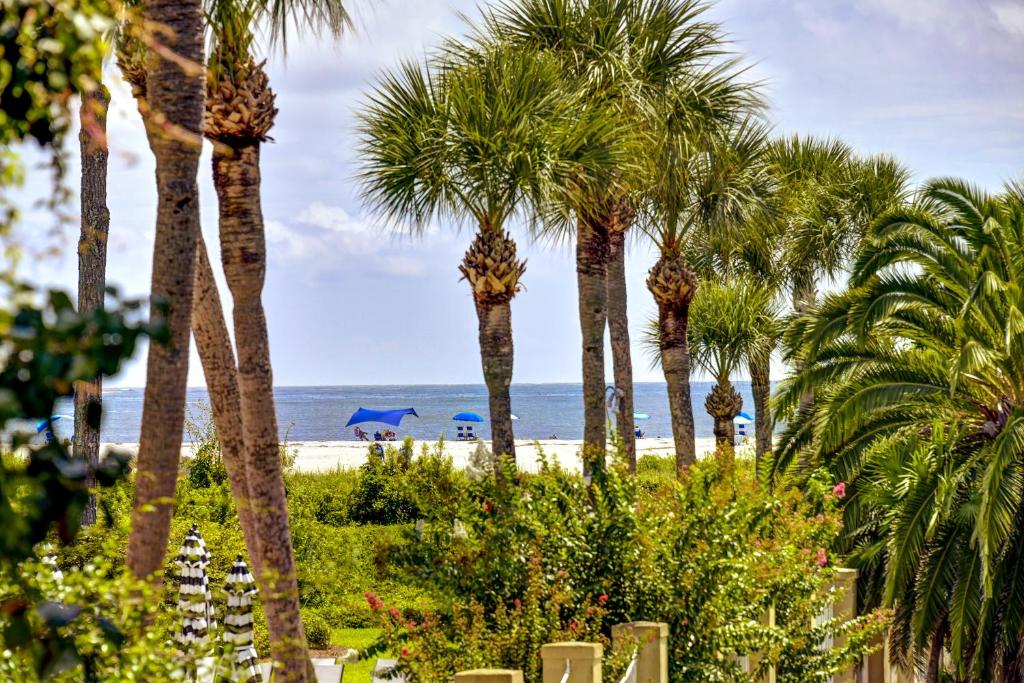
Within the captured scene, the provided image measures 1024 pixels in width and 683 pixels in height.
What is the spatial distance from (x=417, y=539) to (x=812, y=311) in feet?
34.4

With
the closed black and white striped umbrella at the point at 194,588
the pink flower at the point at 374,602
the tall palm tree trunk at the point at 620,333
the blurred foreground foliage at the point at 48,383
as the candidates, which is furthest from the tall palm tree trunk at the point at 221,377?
the tall palm tree trunk at the point at 620,333

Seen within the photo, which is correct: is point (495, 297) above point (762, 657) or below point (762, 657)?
above

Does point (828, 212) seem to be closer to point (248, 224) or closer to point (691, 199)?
point (691, 199)

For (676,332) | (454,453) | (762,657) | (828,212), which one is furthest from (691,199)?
(454,453)

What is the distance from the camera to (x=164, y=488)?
6211 mm

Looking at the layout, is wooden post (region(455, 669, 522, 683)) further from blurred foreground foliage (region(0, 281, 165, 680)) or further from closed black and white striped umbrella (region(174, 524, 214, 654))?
closed black and white striped umbrella (region(174, 524, 214, 654))

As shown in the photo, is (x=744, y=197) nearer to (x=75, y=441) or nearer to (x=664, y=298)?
(x=664, y=298)

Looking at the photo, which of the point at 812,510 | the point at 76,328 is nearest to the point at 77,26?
the point at 76,328

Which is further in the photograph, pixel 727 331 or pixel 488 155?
pixel 727 331

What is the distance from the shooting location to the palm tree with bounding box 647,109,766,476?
704 inches

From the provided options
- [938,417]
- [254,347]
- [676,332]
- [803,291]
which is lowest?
[938,417]

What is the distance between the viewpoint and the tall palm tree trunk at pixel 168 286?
6.15m

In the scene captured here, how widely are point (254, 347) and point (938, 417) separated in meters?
9.33

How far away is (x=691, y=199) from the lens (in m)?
20.5
